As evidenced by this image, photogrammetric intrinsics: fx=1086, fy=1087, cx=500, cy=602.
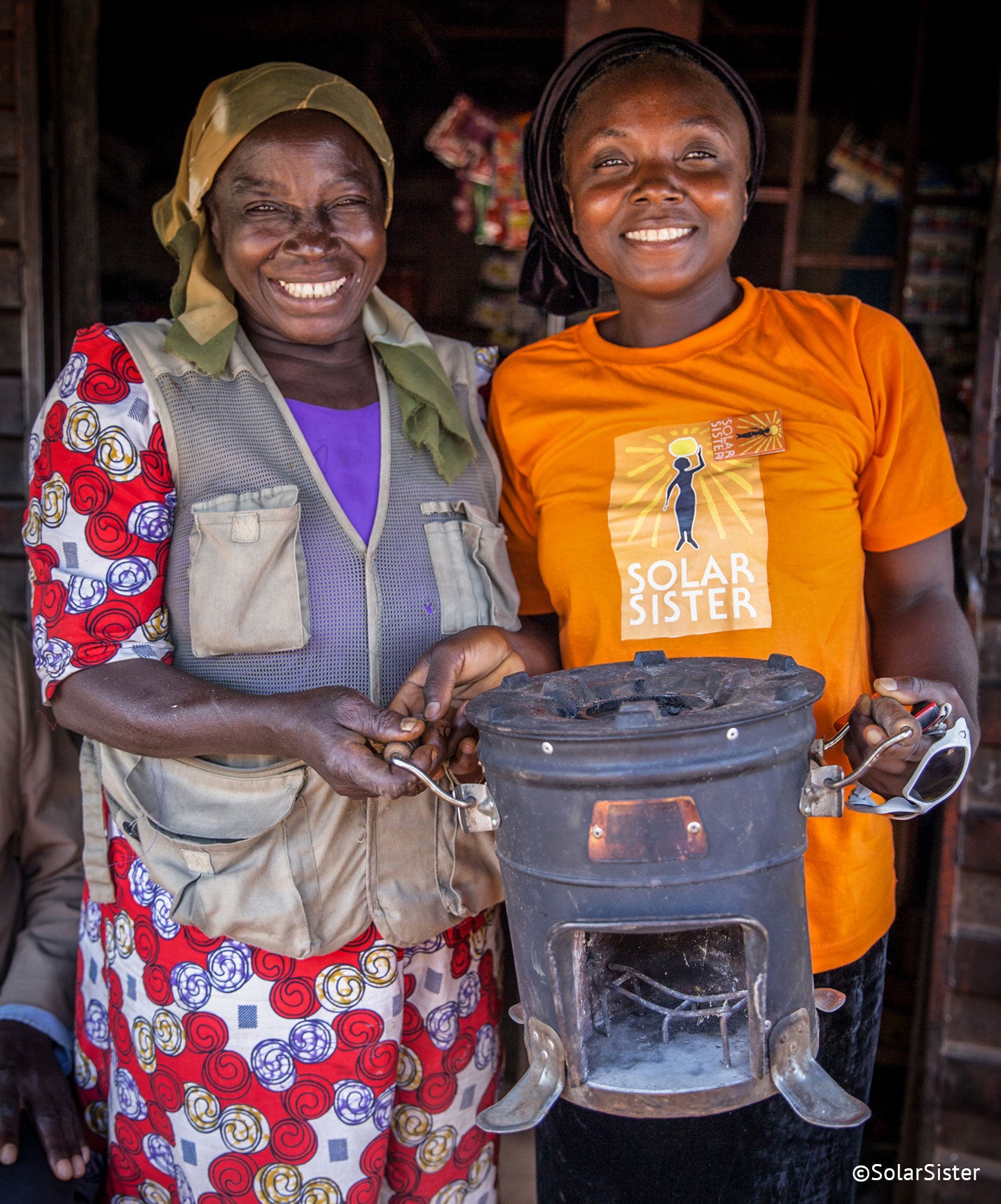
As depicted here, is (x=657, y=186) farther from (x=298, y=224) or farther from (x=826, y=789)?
(x=826, y=789)

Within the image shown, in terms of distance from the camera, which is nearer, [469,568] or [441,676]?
[441,676]

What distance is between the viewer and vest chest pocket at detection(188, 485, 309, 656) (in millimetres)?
1790

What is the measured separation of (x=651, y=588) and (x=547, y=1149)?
3.39 ft

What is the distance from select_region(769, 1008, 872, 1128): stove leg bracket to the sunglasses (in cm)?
30

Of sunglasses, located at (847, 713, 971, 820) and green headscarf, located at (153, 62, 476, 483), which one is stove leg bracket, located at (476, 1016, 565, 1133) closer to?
sunglasses, located at (847, 713, 971, 820)

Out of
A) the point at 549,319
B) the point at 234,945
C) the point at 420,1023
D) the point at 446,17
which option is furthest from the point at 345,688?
the point at 446,17

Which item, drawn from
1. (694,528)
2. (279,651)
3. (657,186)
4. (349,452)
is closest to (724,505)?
(694,528)

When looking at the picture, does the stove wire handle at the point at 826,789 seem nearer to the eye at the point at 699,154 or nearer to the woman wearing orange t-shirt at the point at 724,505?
the woman wearing orange t-shirt at the point at 724,505

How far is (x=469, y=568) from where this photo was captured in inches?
78.2

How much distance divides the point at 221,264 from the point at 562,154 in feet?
2.28

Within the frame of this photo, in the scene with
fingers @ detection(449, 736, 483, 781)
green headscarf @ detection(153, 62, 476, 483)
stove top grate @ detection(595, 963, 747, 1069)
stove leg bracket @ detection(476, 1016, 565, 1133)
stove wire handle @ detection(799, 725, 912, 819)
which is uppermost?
green headscarf @ detection(153, 62, 476, 483)

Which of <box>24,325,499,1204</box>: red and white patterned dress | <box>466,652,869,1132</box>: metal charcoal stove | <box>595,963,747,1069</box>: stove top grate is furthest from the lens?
<box>24,325,499,1204</box>: red and white patterned dress

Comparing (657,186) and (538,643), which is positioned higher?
(657,186)

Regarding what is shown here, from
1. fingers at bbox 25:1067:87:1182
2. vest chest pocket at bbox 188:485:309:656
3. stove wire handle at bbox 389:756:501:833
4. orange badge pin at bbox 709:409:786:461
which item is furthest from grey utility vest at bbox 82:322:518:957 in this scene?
fingers at bbox 25:1067:87:1182
